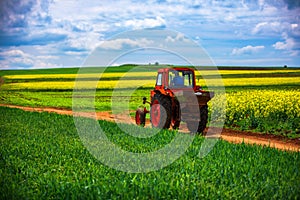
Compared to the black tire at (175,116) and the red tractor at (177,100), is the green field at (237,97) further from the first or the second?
the black tire at (175,116)

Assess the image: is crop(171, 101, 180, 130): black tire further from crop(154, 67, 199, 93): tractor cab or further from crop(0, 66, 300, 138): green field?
crop(0, 66, 300, 138): green field

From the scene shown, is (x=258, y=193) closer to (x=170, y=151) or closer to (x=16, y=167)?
(x=170, y=151)

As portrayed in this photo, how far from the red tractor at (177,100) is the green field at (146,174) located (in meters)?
2.07

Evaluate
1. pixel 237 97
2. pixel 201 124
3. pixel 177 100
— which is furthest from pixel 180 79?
pixel 237 97

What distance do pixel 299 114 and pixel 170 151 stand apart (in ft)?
25.2

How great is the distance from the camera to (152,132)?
43.6 ft

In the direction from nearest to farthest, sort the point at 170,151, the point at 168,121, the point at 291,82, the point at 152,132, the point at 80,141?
the point at 170,151 → the point at 80,141 → the point at 152,132 → the point at 168,121 → the point at 291,82

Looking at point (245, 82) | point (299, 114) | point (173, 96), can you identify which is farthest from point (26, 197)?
point (245, 82)

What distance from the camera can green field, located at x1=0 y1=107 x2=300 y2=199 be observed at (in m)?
7.06

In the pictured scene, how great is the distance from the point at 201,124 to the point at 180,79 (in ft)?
6.09

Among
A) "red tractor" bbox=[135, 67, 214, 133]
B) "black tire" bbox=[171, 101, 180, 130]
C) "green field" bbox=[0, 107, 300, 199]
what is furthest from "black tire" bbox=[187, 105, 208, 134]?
"green field" bbox=[0, 107, 300, 199]

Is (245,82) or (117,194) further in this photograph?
(245,82)

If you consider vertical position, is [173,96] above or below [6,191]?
above

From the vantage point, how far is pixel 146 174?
8164 mm
